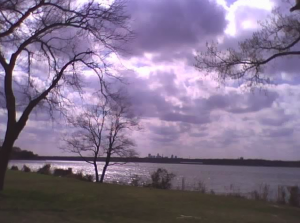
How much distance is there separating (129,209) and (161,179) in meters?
17.9

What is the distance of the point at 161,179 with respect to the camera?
109 ft

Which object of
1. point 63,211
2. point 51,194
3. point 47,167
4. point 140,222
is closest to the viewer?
point 140,222

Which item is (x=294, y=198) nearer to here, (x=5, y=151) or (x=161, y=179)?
(x=161, y=179)

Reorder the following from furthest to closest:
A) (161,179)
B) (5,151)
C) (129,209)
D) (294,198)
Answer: (161,179) < (294,198) < (5,151) < (129,209)

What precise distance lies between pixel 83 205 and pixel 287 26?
10.4 m

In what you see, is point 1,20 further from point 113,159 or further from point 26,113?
point 113,159

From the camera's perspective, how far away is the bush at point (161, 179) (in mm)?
32812

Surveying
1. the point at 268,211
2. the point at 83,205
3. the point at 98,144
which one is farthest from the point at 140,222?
the point at 98,144

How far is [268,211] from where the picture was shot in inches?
653

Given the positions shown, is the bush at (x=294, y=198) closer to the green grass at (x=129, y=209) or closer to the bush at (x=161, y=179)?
the green grass at (x=129, y=209)

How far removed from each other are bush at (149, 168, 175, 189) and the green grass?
12.2 m

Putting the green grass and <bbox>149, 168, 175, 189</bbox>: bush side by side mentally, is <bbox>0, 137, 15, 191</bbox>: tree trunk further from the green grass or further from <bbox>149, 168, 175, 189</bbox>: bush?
<bbox>149, 168, 175, 189</bbox>: bush

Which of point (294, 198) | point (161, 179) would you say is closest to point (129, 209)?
point (294, 198)

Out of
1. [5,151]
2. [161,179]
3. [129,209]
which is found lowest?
[129,209]
